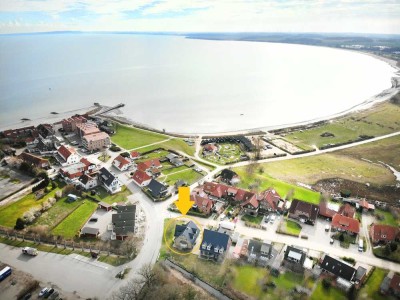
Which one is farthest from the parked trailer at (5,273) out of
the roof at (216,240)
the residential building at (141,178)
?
the residential building at (141,178)

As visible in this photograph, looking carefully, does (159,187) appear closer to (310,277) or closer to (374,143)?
(310,277)

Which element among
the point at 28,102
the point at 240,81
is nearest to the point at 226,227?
the point at 28,102

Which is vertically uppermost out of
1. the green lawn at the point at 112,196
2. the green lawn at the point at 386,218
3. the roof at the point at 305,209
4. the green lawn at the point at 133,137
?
the roof at the point at 305,209

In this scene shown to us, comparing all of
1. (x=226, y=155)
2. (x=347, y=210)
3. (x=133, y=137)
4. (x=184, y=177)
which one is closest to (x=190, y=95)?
(x=133, y=137)

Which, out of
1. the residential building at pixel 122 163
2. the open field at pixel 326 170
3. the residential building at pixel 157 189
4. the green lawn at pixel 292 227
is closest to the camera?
the green lawn at pixel 292 227

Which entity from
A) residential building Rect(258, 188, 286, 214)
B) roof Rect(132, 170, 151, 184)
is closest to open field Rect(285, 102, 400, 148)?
residential building Rect(258, 188, 286, 214)

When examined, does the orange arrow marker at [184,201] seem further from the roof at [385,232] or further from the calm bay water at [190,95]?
the calm bay water at [190,95]

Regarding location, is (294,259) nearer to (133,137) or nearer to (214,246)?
(214,246)

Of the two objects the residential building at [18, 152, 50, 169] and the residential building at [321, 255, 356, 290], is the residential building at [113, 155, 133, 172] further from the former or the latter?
the residential building at [321, 255, 356, 290]
